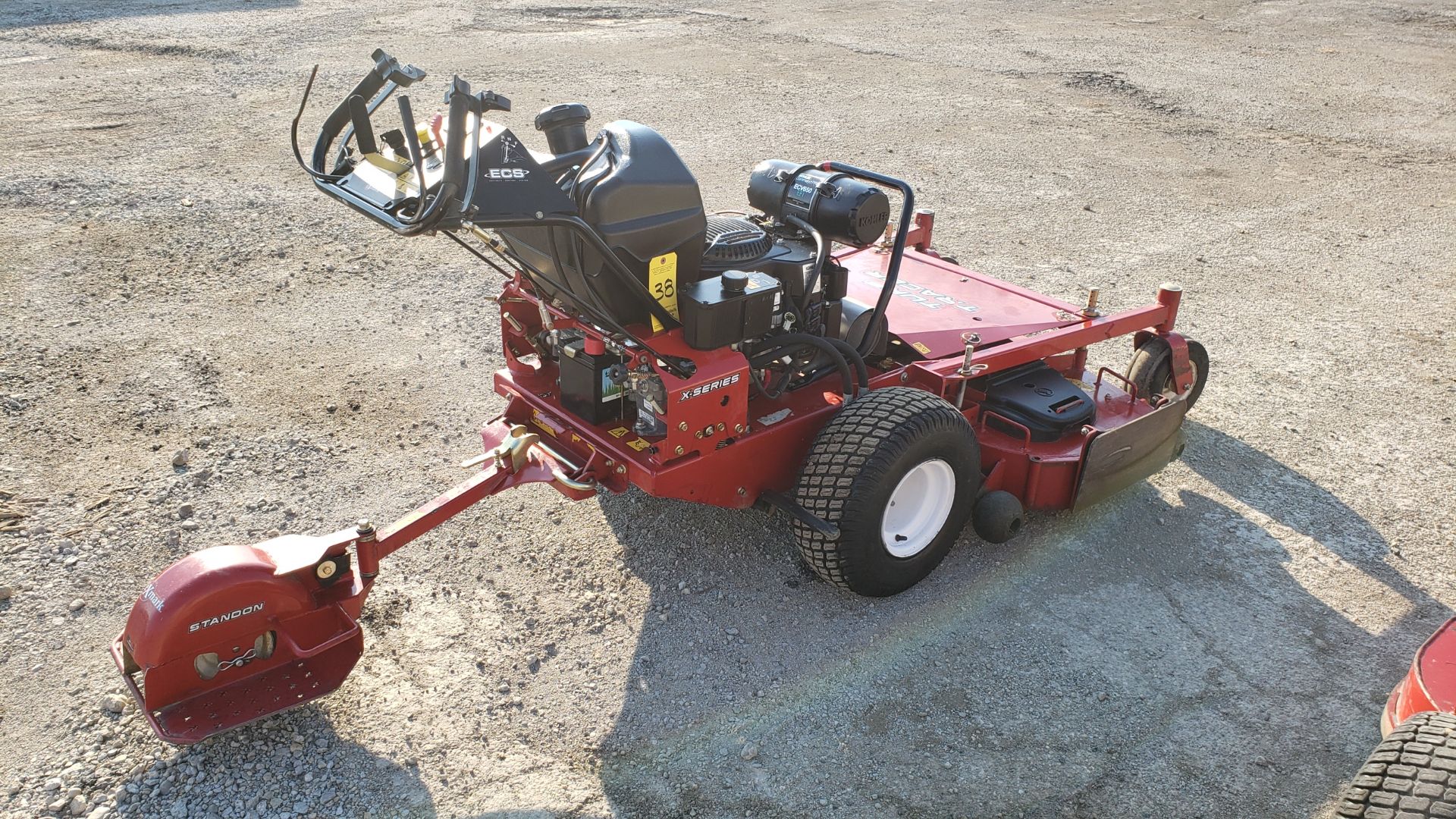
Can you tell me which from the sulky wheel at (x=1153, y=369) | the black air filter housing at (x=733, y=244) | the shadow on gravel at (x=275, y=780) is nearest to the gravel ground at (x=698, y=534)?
the shadow on gravel at (x=275, y=780)

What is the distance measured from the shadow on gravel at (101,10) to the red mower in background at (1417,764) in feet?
54.1

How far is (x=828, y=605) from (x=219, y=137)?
8322mm

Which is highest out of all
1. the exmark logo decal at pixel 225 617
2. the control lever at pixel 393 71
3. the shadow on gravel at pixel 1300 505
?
the control lever at pixel 393 71

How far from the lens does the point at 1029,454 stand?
4.76m

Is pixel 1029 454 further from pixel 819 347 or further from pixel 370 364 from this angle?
pixel 370 364

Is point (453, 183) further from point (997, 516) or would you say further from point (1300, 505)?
point (1300, 505)

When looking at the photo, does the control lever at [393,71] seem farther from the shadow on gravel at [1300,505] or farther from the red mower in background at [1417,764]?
the shadow on gravel at [1300,505]

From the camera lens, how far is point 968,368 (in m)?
4.66

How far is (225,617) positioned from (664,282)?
181cm

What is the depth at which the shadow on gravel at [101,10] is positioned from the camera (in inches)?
570

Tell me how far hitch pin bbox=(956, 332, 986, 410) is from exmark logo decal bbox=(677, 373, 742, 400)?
113 centimetres

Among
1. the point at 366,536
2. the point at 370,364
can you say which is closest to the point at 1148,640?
the point at 366,536

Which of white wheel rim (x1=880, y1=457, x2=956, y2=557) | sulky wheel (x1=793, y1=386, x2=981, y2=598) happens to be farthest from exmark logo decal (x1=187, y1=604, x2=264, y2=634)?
white wheel rim (x1=880, y1=457, x2=956, y2=557)

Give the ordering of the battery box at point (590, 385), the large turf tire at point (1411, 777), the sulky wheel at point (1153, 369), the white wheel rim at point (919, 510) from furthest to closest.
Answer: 1. the sulky wheel at point (1153, 369)
2. the white wheel rim at point (919, 510)
3. the battery box at point (590, 385)
4. the large turf tire at point (1411, 777)
